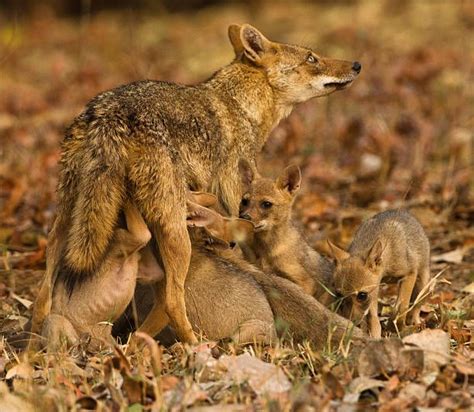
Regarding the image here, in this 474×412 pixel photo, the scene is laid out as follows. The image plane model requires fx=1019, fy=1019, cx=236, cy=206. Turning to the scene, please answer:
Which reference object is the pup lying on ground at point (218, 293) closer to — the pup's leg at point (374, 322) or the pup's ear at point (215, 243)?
the pup's ear at point (215, 243)

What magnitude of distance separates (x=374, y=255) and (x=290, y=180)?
3.39ft

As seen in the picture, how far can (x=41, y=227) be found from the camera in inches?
387

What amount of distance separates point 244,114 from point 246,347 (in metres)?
2.23

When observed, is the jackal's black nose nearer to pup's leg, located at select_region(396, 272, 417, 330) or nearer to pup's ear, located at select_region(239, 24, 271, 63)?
pup's ear, located at select_region(239, 24, 271, 63)

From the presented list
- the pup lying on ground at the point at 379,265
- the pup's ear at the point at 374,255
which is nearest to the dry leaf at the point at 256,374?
the pup lying on ground at the point at 379,265

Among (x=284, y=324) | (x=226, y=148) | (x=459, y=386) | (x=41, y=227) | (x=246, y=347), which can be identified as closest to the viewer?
(x=459, y=386)

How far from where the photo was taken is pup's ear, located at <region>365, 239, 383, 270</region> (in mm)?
6992

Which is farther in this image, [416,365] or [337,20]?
[337,20]

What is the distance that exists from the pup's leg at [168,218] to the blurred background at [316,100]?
2489mm

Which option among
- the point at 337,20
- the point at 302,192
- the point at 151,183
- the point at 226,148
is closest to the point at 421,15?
the point at 337,20

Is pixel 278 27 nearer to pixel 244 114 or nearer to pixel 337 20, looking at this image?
pixel 337 20

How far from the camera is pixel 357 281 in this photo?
271 inches

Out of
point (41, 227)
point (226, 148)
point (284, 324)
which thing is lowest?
point (41, 227)

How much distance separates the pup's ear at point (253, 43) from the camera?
8.16 m
